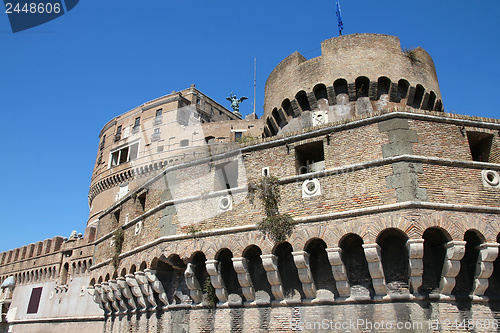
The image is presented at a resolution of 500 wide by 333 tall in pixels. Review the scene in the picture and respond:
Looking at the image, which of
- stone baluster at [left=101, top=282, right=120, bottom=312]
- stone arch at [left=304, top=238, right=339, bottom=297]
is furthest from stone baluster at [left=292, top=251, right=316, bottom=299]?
stone baluster at [left=101, top=282, right=120, bottom=312]

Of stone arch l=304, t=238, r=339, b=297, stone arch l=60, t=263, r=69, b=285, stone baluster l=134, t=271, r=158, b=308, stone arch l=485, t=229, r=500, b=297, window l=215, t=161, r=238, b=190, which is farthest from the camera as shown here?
stone arch l=60, t=263, r=69, b=285

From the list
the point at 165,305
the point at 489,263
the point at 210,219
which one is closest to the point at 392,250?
the point at 489,263

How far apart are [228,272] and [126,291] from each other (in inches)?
187

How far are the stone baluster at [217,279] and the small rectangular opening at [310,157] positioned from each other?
3460mm

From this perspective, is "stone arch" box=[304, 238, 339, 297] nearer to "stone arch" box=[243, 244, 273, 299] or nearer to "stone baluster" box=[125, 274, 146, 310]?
"stone arch" box=[243, 244, 273, 299]

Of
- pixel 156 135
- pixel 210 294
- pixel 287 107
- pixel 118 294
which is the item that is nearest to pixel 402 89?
pixel 287 107

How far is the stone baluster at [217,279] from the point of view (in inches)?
455

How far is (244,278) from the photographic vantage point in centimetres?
1122

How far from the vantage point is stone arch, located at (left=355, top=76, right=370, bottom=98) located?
15078 mm

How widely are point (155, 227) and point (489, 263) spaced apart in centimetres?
935

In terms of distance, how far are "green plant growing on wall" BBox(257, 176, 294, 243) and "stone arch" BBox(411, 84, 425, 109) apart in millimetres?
7145

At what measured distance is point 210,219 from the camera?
480 inches

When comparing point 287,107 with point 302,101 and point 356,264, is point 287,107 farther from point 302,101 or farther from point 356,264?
point 356,264

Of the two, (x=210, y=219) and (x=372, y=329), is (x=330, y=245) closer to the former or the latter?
(x=372, y=329)
